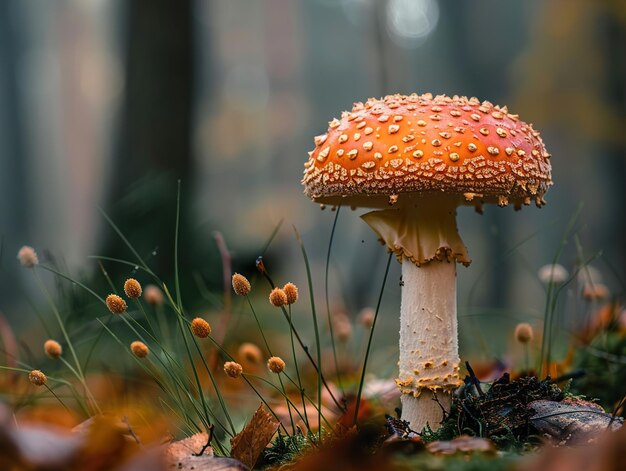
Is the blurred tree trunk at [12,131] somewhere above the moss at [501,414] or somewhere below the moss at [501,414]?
above

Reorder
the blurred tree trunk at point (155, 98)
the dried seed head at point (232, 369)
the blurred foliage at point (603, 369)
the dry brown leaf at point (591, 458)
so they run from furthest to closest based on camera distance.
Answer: the blurred tree trunk at point (155, 98), the blurred foliage at point (603, 369), the dried seed head at point (232, 369), the dry brown leaf at point (591, 458)

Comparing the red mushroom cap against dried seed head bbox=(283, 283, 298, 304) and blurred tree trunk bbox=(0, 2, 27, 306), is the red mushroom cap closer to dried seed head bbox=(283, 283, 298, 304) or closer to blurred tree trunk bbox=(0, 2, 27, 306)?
dried seed head bbox=(283, 283, 298, 304)

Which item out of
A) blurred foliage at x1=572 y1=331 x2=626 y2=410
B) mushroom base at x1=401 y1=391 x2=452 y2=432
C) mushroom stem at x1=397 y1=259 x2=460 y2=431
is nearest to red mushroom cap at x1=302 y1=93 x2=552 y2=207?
mushroom stem at x1=397 y1=259 x2=460 y2=431

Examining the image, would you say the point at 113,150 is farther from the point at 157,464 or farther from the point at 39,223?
the point at 39,223

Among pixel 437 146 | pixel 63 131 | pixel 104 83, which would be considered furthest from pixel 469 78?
pixel 63 131

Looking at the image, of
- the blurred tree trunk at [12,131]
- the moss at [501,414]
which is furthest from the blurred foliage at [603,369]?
the blurred tree trunk at [12,131]

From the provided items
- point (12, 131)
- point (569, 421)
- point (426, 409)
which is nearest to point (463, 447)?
point (569, 421)

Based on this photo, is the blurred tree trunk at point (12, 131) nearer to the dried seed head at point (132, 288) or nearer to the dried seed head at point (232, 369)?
the dried seed head at point (132, 288)
